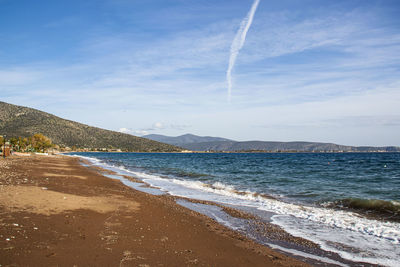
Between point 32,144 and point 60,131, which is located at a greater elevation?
point 60,131

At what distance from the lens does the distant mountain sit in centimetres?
10545

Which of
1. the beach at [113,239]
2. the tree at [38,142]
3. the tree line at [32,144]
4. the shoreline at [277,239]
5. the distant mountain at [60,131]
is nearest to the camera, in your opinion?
the beach at [113,239]

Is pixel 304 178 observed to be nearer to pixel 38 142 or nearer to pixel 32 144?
pixel 32 144

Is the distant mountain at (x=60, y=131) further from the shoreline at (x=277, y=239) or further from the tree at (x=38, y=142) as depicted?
the shoreline at (x=277, y=239)

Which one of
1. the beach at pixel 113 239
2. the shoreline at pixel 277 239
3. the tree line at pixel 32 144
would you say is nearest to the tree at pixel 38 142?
the tree line at pixel 32 144

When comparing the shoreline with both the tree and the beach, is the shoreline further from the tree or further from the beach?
the tree

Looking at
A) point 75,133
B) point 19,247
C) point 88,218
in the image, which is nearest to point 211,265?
point 19,247

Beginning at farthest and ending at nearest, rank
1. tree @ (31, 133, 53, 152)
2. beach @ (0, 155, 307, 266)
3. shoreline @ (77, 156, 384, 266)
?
tree @ (31, 133, 53, 152), shoreline @ (77, 156, 384, 266), beach @ (0, 155, 307, 266)

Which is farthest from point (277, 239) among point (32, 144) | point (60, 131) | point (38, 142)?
point (60, 131)

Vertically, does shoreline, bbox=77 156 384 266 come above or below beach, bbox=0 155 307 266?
below

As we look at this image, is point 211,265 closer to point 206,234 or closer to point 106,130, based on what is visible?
point 206,234

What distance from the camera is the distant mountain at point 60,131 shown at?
346 ft

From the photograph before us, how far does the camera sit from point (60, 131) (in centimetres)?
13112

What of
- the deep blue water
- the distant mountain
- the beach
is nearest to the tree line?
the distant mountain
